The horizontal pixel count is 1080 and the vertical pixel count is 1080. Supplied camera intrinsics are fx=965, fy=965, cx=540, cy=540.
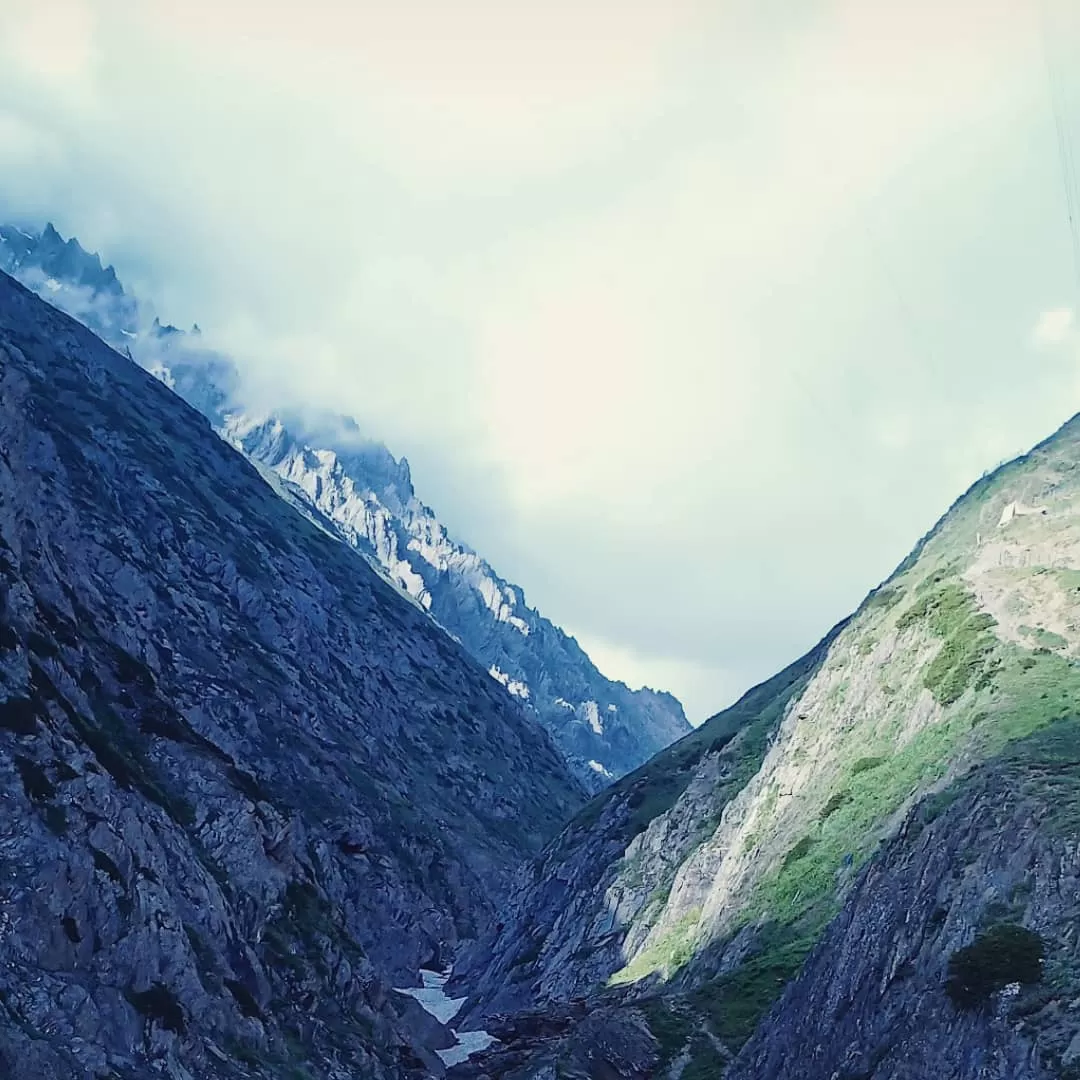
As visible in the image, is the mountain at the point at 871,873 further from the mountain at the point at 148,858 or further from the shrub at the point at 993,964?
the mountain at the point at 148,858

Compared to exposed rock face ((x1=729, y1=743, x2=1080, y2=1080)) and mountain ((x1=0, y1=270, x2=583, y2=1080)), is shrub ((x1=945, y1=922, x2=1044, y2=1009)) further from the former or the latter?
mountain ((x1=0, y1=270, x2=583, y2=1080))

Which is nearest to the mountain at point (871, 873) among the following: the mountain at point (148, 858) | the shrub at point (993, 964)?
the shrub at point (993, 964)

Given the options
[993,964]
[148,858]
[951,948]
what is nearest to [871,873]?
[951,948]

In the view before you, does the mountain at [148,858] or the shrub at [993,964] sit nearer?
the shrub at [993,964]

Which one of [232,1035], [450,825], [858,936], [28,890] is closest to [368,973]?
[232,1035]

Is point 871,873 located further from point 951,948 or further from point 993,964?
point 993,964
